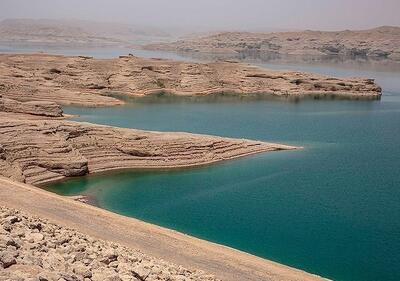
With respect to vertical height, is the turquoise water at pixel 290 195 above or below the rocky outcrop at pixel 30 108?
below

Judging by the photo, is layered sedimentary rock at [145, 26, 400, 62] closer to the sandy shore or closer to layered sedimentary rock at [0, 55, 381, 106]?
layered sedimentary rock at [0, 55, 381, 106]

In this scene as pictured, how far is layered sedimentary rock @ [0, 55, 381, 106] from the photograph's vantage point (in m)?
77.1

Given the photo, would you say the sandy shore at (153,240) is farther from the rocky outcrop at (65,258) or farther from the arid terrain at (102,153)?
the rocky outcrop at (65,258)

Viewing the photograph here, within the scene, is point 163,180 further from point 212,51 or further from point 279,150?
point 212,51

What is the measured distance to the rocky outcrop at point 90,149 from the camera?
34250 millimetres

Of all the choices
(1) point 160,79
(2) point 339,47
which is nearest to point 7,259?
(1) point 160,79

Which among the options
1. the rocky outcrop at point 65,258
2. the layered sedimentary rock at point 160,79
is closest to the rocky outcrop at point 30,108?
the layered sedimentary rock at point 160,79

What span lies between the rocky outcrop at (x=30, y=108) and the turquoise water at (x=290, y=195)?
7.10 meters

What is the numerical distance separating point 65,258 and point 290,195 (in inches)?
813

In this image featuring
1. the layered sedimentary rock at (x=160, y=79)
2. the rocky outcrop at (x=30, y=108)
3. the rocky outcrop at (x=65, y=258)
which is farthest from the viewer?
the layered sedimentary rock at (x=160, y=79)

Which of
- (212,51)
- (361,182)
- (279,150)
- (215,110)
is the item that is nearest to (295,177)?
(361,182)

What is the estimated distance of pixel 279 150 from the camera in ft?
148

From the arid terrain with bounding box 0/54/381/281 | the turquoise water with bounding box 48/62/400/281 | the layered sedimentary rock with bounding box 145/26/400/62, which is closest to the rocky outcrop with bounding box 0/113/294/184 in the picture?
the arid terrain with bounding box 0/54/381/281

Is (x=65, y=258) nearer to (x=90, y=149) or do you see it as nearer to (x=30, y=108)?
(x=90, y=149)
